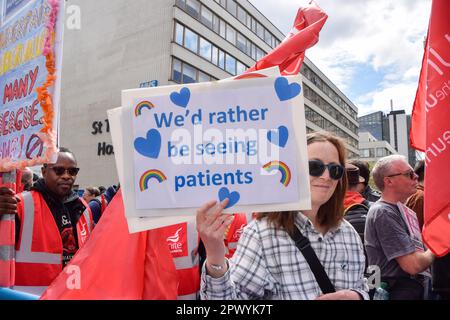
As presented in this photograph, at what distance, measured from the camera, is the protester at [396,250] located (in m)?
2.42

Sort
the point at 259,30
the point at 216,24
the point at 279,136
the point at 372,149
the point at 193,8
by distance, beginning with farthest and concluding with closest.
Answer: the point at 372,149, the point at 259,30, the point at 216,24, the point at 193,8, the point at 279,136

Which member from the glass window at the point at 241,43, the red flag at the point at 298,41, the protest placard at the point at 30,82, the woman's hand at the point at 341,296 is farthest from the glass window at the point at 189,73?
the woman's hand at the point at 341,296

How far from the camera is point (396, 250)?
2.47 meters

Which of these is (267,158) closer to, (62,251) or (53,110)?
(53,110)

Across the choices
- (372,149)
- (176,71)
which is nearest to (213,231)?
(176,71)

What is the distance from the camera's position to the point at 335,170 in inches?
67.7

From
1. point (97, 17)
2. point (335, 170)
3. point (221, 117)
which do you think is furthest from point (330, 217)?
point (97, 17)

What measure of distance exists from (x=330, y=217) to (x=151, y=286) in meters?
0.87

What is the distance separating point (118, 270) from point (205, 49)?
25657 mm

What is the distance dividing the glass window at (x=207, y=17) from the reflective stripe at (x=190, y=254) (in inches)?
1013

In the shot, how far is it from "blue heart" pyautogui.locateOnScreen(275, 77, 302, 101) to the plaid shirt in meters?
0.49

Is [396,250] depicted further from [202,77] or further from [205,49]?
[205,49]

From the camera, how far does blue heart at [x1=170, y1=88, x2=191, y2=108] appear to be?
5.18 feet

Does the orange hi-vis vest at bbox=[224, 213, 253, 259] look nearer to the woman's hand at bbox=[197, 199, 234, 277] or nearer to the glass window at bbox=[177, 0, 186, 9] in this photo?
the woman's hand at bbox=[197, 199, 234, 277]
